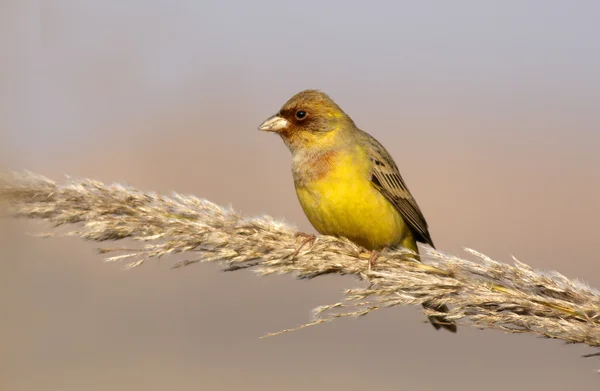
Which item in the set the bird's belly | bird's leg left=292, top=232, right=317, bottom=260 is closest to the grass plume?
bird's leg left=292, top=232, right=317, bottom=260

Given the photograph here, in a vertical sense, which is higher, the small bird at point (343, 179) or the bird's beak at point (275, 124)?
the bird's beak at point (275, 124)

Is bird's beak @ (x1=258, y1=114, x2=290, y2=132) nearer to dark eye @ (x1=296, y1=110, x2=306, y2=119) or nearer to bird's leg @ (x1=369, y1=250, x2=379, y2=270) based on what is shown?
dark eye @ (x1=296, y1=110, x2=306, y2=119)

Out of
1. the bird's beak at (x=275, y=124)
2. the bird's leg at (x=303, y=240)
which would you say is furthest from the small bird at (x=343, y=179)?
the bird's leg at (x=303, y=240)

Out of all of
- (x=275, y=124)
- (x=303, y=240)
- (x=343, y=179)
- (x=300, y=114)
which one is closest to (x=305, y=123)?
(x=300, y=114)

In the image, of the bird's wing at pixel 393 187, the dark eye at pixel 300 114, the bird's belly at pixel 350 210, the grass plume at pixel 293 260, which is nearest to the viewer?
the grass plume at pixel 293 260

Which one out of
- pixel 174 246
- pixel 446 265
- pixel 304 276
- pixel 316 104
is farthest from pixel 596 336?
pixel 316 104

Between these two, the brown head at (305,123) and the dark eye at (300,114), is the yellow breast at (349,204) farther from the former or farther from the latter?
the dark eye at (300,114)

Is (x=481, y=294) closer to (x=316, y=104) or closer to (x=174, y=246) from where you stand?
(x=174, y=246)
